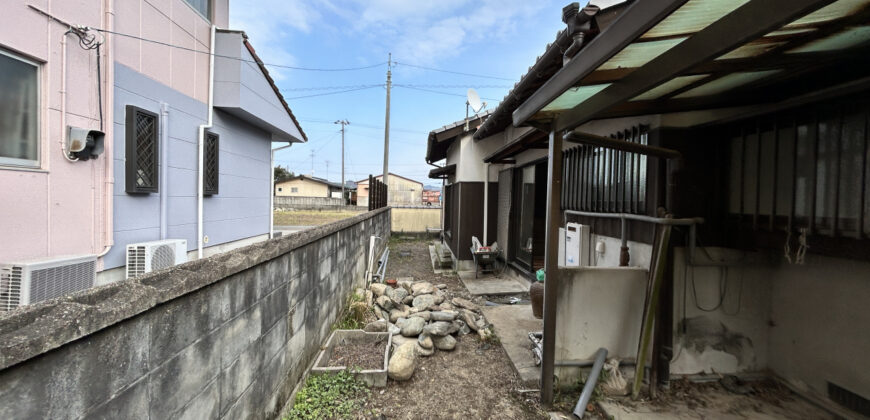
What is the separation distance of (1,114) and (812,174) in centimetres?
600

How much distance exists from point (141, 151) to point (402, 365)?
3.91m

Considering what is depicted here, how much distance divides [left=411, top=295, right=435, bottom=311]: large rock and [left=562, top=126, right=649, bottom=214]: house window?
2272 millimetres

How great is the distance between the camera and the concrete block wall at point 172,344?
86 cm

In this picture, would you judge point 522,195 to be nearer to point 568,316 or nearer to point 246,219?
point 568,316

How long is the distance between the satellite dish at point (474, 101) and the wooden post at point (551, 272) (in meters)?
5.66

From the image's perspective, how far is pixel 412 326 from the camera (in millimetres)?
3979

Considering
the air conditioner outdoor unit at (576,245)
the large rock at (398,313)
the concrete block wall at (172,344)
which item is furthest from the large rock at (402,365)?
the air conditioner outdoor unit at (576,245)

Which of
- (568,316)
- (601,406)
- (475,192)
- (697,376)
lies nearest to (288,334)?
(568,316)

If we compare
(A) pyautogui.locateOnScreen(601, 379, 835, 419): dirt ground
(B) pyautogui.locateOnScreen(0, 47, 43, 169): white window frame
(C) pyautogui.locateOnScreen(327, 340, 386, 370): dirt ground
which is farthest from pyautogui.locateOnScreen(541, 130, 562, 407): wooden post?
(B) pyautogui.locateOnScreen(0, 47, 43, 169): white window frame

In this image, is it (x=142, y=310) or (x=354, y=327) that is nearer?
(x=142, y=310)

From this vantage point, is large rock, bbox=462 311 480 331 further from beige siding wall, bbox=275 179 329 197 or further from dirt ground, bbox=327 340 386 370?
beige siding wall, bbox=275 179 329 197

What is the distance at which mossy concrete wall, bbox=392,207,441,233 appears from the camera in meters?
16.0

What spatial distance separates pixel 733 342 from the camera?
299cm

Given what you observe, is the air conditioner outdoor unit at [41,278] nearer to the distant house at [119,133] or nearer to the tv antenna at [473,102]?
the distant house at [119,133]
